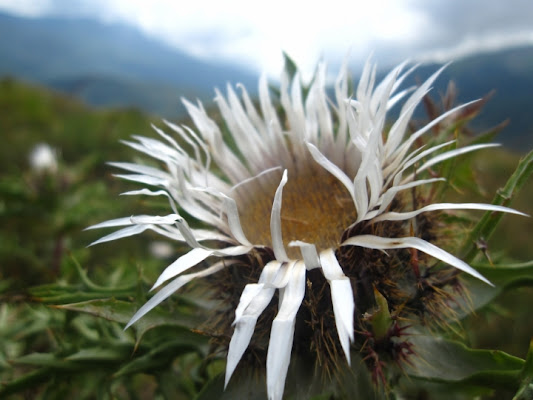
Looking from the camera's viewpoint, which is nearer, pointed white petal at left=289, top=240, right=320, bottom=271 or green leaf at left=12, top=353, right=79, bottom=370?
pointed white petal at left=289, top=240, right=320, bottom=271

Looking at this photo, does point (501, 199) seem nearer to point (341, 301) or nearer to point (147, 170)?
point (341, 301)

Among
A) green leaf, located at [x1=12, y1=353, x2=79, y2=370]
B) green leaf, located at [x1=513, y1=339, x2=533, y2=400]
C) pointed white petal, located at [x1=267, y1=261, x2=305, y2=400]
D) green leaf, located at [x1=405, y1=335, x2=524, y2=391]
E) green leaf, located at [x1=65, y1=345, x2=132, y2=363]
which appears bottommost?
green leaf, located at [x1=405, y1=335, x2=524, y2=391]

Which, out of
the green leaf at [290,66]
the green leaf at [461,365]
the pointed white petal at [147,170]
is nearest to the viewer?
the green leaf at [461,365]

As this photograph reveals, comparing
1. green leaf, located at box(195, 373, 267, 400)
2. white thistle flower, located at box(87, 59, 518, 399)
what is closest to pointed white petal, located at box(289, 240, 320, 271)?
white thistle flower, located at box(87, 59, 518, 399)

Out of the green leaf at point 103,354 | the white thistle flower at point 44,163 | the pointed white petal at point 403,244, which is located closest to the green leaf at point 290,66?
the pointed white petal at point 403,244

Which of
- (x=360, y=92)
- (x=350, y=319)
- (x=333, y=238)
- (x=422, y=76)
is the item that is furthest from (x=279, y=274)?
(x=422, y=76)

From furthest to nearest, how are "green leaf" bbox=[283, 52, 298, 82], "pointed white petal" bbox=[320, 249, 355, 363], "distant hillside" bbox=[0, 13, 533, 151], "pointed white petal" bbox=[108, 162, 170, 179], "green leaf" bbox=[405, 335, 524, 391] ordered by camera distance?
"distant hillside" bbox=[0, 13, 533, 151], "green leaf" bbox=[283, 52, 298, 82], "pointed white petal" bbox=[108, 162, 170, 179], "green leaf" bbox=[405, 335, 524, 391], "pointed white petal" bbox=[320, 249, 355, 363]

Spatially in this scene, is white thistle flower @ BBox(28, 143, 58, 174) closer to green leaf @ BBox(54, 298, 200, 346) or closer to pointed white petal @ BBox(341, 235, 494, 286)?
green leaf @ BBox(54, 298, 200, 346)

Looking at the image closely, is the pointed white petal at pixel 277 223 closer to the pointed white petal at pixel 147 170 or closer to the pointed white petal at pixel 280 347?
the pointed white petal at pixel 280 347
